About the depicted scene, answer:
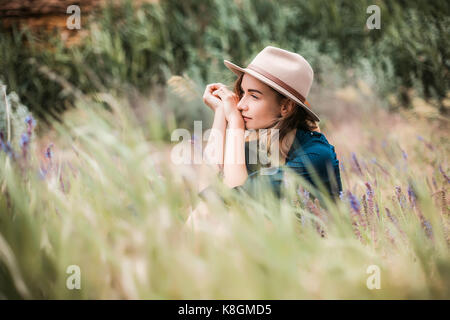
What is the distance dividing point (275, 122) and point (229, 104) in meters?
0.25

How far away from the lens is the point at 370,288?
983 millimetres

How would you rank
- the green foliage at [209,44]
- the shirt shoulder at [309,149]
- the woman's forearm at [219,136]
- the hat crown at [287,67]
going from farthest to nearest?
the green foliage at [209,44] < the woman's forearm at [219,136] < the hat crown at [287,67] < the shirt shoulder at [309,149]

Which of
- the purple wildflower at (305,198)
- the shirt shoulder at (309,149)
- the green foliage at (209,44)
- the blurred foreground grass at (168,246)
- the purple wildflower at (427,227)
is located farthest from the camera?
the green foliage at (209,44)

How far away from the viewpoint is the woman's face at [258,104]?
1.87 metres

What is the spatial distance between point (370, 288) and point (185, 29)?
435 cm

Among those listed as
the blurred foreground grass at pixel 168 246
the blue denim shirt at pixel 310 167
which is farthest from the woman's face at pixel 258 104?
the blurred foreground grass at pixel 168 246

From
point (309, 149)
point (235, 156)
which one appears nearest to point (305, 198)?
point (309, 149)

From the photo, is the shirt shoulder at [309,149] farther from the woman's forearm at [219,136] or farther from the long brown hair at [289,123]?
the woman's forearm at [219,136]

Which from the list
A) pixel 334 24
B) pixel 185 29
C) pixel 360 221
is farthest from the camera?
pixel 185 29

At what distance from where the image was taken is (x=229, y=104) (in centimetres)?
191

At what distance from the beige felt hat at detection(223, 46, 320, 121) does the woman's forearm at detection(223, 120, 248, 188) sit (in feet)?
0.82

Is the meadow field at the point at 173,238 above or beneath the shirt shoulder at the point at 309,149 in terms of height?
beneath

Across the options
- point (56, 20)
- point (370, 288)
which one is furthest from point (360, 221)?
point (56, 20)

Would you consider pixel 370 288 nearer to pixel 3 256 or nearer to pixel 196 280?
pixel 196 280
